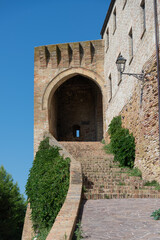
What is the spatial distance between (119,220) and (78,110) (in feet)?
64.9

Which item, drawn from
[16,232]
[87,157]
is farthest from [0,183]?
[87,157]

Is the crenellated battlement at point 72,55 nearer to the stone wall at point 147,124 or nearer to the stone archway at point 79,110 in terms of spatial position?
the stone archway at point 79,110

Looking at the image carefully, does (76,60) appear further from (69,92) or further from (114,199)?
(114,199)

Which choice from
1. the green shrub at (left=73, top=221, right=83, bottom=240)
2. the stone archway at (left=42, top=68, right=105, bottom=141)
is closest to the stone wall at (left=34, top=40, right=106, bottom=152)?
the stone archway at (left=42, top=68, right=105, bottom=141)

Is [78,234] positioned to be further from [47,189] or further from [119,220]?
[47,189]

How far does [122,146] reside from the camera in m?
16.1

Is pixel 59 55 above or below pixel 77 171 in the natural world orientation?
above

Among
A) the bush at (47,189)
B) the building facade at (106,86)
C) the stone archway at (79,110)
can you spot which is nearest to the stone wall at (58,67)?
the building facade at (106,86)

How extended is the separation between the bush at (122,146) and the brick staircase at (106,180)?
370mm

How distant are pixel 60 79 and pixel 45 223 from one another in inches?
503

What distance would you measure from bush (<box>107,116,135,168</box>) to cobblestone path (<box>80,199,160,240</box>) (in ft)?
17.8

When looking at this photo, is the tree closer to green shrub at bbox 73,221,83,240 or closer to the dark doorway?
the dark doorway

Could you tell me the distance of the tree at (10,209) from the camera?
1017 inches

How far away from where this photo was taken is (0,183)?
94.7ft
